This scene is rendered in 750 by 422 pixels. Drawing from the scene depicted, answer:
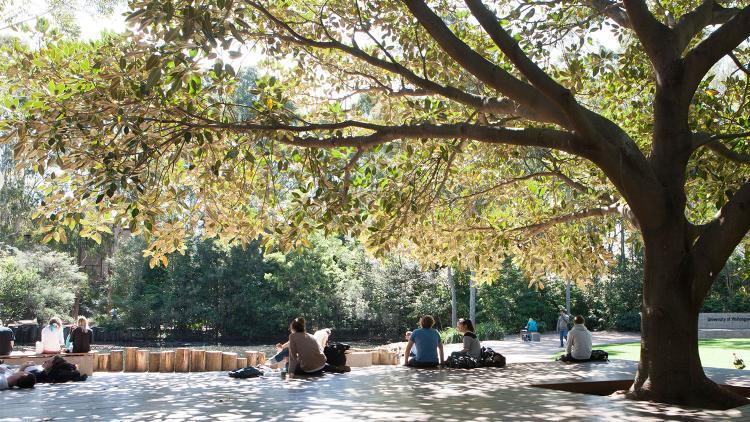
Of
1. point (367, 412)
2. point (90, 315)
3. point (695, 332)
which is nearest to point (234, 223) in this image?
point (367, 412)

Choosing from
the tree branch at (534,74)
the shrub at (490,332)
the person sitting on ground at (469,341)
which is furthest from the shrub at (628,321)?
the tree branch at (534,74)

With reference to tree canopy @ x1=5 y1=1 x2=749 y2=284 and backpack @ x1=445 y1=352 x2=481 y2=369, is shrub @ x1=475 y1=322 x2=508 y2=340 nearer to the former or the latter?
tree canopy @ x1=5 y1=1 x2=749 y2=284

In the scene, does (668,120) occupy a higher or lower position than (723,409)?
higher

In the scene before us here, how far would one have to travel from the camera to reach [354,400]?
780cm

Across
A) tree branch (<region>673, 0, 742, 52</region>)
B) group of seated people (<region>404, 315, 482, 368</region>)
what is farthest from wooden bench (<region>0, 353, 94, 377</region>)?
tree branch (<region>673, 0, 742, 52</region>)

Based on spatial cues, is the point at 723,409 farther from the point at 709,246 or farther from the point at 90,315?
the point at 90,315

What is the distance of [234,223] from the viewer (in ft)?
33.5

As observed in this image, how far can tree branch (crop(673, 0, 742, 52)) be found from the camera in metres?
8.68

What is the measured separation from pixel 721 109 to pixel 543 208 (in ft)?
15.5

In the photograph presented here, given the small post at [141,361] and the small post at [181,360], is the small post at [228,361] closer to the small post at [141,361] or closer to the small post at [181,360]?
the small post at [181,360]

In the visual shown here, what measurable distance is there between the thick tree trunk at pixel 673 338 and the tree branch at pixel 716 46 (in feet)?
6.31

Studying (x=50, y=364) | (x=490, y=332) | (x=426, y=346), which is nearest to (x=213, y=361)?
(x=50, y=364)

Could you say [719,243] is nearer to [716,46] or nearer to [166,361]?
[716,46]

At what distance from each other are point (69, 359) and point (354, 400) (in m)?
7.54
